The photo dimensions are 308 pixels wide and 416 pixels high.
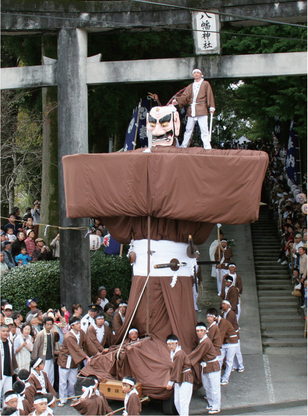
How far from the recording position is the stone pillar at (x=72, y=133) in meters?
13.3

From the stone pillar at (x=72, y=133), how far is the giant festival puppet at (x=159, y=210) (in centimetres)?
239

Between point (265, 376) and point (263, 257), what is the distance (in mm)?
7496

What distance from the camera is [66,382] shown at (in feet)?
35.1

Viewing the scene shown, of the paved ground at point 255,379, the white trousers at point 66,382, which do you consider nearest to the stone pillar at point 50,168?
the paved ground at point 255,379

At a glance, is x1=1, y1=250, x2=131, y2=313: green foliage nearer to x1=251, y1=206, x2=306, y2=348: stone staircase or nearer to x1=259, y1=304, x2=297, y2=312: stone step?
x1=259, y1=304, x2=297, y2=312: stone step

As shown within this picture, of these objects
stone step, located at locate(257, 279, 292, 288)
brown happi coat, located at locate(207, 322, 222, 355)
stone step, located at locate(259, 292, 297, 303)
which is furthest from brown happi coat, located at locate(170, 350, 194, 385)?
stone step, located at locate(257, 279, 292, 288)

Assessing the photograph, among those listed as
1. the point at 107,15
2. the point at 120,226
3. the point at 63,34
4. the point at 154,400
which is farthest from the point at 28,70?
the point at 154,400

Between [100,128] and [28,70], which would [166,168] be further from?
[100,128]

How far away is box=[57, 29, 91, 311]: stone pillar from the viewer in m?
13.3

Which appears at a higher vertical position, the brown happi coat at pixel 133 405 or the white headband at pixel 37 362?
the white headband at pixel 37 362

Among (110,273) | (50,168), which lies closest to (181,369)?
(110,273)

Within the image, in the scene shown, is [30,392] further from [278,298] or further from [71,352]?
[278,298]

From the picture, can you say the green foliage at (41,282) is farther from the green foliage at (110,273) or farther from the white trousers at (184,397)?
the white trousers at (184,397)

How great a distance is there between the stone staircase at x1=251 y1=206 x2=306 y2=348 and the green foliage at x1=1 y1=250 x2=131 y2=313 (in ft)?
13.9
